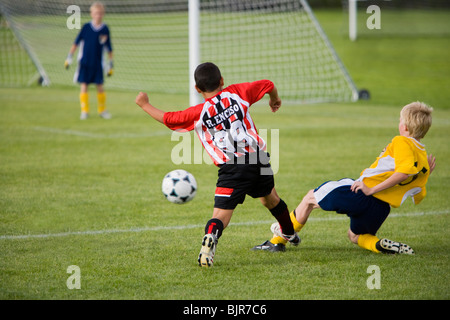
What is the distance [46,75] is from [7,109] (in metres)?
5.56

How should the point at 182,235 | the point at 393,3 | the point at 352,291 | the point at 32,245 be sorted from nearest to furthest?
the point at 352,291, the point at 32,245, the point at 182,235, the point at 393,3

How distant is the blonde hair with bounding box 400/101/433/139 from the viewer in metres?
4.96

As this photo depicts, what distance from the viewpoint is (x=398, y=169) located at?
4914 millimetres

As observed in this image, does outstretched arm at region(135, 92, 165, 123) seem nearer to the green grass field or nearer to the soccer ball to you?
the soccer ball

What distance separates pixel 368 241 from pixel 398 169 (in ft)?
2.51

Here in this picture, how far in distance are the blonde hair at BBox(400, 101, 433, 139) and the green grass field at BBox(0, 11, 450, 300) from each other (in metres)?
1.05

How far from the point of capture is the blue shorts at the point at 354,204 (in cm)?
514

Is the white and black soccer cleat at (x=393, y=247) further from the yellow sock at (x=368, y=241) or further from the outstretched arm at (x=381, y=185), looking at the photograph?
the outstretched arm at (x=381, y=185)

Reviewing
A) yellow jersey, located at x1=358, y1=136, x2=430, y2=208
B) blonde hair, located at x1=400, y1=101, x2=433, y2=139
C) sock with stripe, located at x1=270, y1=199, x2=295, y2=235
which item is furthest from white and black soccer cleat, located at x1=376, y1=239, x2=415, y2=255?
blonde hair, located at x1=400, y1=101, x2=433, y2=139

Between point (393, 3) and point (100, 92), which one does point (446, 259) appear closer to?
point (100, 92)

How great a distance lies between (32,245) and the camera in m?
5.54

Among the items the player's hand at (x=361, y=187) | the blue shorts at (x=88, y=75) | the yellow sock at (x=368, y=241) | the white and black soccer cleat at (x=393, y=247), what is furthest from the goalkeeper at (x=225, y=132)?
the blue shorts at (x=88, y=75)

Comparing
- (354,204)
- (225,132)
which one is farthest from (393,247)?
(225,132)

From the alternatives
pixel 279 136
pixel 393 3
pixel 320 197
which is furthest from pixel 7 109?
pixel 393 3
